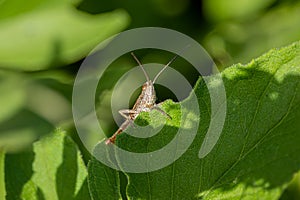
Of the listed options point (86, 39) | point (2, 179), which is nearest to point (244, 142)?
point (2, 179)

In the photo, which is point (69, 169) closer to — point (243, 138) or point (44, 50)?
point (243, 138)

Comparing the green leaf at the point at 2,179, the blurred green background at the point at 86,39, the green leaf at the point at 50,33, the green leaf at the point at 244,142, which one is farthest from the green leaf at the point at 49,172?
the green leaf at the point at 50,33

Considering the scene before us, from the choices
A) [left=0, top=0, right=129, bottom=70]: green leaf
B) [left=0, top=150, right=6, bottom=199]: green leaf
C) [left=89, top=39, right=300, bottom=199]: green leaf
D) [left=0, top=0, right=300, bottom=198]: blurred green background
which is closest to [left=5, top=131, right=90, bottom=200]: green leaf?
[left=0, top=150, right=6, bottom=199]: green leaf

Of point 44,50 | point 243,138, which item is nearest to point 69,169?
point 243,138

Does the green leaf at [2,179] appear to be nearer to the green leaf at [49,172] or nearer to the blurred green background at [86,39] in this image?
the green leaf at [49,172]

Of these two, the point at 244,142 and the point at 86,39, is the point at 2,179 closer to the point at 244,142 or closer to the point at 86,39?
the point at 244,142

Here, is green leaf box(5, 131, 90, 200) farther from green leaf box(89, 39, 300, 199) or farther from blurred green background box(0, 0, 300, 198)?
blurred green background box(0, 0, 300, 198)
